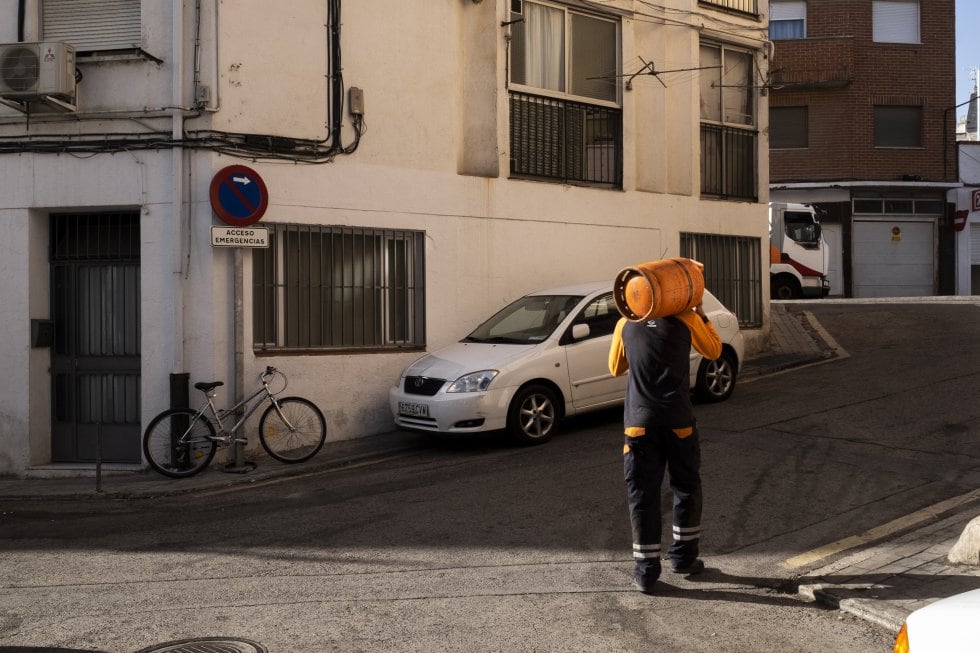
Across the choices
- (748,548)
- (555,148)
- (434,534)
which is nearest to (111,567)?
(434,534)

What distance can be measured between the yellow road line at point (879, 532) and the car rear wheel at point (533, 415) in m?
4.09

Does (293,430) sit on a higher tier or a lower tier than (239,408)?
lower

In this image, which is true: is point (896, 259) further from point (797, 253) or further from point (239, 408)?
point (239, 408)

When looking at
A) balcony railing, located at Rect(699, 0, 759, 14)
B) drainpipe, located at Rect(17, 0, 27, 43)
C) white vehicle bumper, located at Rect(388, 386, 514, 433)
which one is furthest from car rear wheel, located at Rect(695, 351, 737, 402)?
drainpipe, located at Rect(17, 0, 27, 43)

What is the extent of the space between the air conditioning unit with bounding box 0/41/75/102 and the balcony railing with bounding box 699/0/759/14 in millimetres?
9742

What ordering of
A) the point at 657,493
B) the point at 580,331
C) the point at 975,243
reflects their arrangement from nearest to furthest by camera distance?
the point at 657,493 < the point at 580,331 < the point at 975,243

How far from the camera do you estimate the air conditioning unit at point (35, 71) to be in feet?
34.3

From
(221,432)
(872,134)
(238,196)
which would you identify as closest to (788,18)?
(872,134)

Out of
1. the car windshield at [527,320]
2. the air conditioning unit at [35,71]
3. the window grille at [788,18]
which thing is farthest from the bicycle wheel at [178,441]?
the window grille at [788,18]

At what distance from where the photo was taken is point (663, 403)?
19.2 ft

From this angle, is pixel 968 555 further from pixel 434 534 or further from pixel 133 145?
pixel 133 145

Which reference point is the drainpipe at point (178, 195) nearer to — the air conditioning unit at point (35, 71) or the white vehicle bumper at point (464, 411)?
the air conditioning unit at point (35, 71)

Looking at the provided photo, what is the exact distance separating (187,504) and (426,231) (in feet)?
16.0

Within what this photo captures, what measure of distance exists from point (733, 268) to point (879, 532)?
32.3 ft
